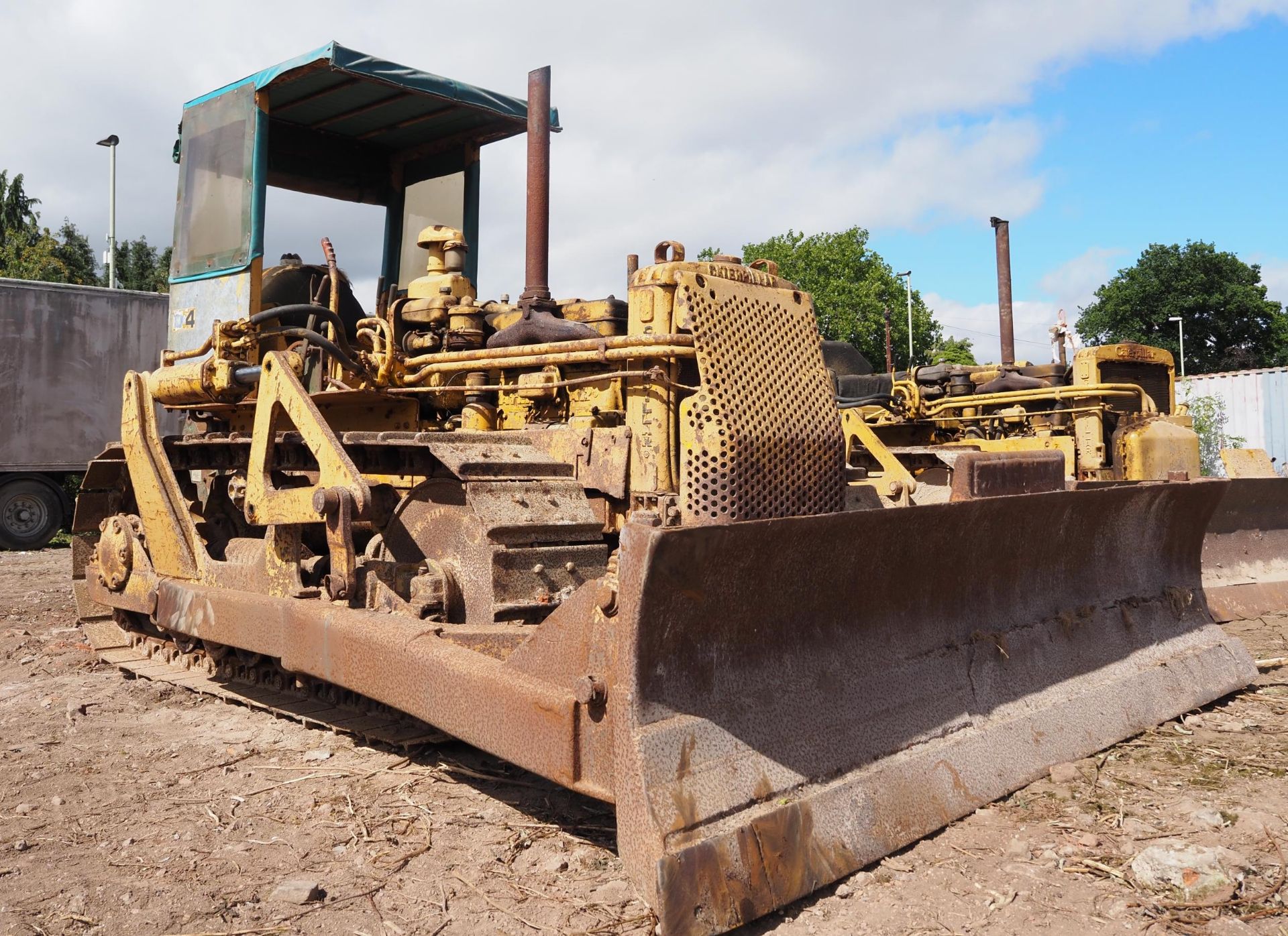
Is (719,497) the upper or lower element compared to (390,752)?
upper

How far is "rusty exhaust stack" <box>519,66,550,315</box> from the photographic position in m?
5.19

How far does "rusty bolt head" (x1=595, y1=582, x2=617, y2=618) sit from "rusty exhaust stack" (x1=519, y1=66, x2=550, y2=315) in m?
2.63

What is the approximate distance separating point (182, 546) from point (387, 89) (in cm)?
275

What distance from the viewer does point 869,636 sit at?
3.46m

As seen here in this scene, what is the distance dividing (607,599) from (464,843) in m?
1.04

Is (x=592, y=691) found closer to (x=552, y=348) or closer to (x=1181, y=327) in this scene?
(x=552, y=348)

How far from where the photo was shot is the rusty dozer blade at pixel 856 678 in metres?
2.66

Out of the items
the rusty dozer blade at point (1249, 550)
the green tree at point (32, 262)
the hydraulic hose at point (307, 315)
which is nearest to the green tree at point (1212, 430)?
the rusty dozer blade at point (1249, 550)

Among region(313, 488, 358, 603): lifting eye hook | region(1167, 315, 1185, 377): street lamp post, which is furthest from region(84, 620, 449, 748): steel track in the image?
region(1167, 315, 1185, 377): street lamp post

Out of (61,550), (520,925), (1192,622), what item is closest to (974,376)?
(1192,622)

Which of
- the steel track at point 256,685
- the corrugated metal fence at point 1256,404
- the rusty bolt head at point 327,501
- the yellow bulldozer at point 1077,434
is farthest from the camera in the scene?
the corrugated metal fence at point 1256,404

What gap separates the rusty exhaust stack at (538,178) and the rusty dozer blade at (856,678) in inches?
95.4

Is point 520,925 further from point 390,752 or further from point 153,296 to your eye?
point 153,296

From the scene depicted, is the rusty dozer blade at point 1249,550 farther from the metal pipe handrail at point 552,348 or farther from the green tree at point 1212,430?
the green tree at point 1212,430
